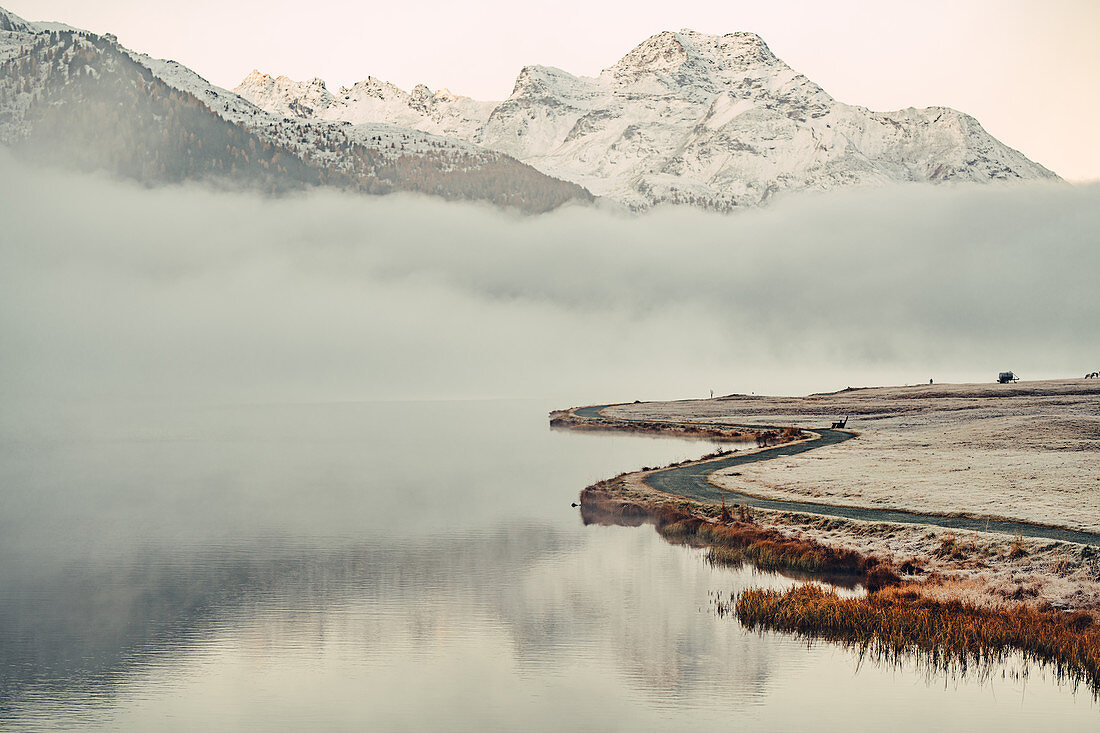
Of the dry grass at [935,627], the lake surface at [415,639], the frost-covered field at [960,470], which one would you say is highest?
the frost-covered field at [960,470]

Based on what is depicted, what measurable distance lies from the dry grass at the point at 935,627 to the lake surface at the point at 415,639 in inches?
44.7

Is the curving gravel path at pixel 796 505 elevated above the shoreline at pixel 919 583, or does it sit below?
above

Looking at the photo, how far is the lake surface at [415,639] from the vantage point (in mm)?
27984

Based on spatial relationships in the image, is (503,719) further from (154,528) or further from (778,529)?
(154,528)

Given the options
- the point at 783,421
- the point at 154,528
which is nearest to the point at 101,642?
the point at 154,528

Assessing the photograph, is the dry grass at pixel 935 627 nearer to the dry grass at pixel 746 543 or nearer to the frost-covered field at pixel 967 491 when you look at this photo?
the frost-covered field at pixel 967 491

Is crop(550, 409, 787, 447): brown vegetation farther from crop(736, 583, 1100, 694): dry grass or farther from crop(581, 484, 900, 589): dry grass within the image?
crop(736, 583, 1100, 694): dry grass

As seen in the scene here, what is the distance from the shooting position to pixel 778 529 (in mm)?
51875

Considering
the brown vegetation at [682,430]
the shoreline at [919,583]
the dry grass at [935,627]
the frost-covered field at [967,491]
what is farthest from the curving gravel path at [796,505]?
the brown vegetation at [682,430]

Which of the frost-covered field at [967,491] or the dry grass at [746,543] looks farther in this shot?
the dry grass at [746,543]

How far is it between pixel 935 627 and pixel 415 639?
19481 millimetres

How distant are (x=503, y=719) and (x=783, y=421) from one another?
13693 centimetres

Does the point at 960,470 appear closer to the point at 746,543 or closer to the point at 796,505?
the point at 796,505

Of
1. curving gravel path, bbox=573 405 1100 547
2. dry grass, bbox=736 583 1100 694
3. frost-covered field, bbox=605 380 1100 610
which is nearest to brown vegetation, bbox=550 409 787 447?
frost-covered field, bbox=605 380 1100 610
